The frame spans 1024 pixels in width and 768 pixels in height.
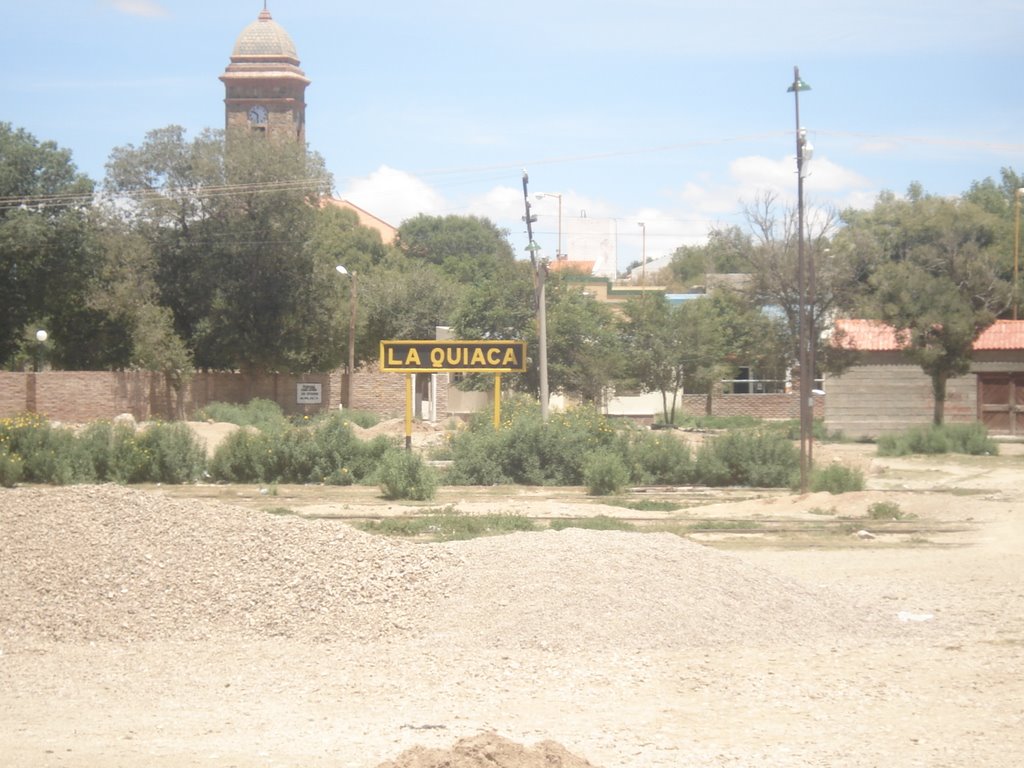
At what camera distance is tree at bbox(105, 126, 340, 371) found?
5122 centimetres

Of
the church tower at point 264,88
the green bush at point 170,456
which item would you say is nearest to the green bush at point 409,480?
the green bush at point 170,456

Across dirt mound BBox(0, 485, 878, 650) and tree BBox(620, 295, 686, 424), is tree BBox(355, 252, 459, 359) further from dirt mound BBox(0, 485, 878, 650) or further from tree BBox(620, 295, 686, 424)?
dirt mound BBox(0, 485, 878, 650)

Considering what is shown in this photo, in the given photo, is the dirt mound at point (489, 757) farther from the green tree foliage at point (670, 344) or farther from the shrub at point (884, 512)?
the green tree foliage at point (670, 344)

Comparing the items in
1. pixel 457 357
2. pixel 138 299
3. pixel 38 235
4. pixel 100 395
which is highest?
pixel 38 235

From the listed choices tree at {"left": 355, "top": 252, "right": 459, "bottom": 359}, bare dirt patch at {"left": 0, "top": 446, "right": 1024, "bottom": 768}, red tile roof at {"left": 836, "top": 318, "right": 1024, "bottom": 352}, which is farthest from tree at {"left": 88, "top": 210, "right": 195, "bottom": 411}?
bare dirt patch at {"left": 0, "top": 446, "right": 1024, "bottom": 768}

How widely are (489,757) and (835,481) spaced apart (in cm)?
1830

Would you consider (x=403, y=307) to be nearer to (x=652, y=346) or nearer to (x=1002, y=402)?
(x=652, y=346)

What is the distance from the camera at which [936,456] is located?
3456cm

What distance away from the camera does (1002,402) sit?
44562 millimetres

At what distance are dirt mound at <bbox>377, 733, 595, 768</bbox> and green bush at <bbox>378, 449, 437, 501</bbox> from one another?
54.3ft

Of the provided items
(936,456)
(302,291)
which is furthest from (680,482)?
(302,291)

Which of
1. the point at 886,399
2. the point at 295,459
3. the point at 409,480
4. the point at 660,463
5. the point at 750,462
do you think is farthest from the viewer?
the point at 886,399

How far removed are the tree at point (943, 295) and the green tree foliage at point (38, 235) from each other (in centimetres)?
3200

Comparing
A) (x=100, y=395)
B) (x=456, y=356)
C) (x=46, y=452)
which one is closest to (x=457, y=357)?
(x=456, y=356)
